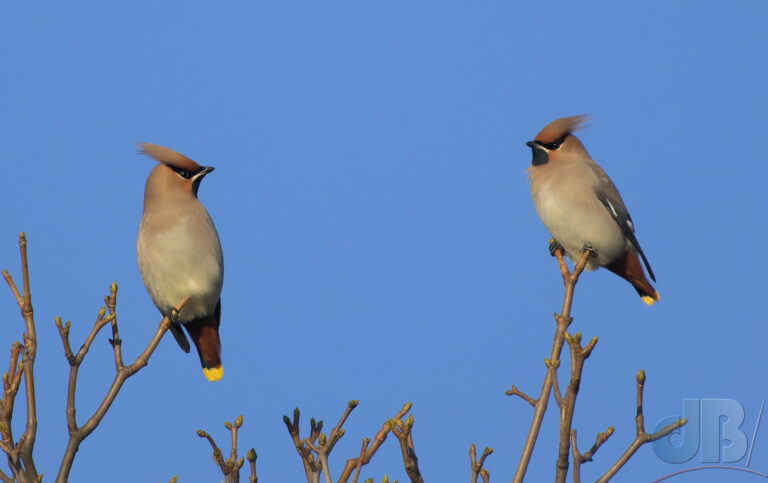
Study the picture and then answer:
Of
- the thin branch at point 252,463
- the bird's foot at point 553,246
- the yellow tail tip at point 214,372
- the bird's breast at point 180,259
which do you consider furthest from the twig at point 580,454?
the yellow tail tip at point 214,372

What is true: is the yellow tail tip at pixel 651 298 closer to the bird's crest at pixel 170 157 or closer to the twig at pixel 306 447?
the bird's crest at pixel 170 157

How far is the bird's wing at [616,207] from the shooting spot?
204 inches

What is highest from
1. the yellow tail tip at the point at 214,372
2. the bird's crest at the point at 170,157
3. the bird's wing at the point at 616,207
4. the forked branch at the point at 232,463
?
the bird's wing at the point at 616,207

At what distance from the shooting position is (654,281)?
5.30m

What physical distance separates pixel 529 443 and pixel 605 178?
10.4 ft

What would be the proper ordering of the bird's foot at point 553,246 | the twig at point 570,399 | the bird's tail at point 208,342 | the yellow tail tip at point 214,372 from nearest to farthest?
the twig at point 570,399, the bird's tail at point 208,342, the yellow tail tip at point 214,372, the bird's foot at point 553,246

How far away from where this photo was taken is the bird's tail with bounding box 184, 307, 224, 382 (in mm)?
4840

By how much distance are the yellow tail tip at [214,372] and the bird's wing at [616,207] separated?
216 cm

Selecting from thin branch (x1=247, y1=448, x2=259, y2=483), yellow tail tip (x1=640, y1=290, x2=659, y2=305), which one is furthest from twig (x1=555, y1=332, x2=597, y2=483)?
yellow tail tip (x1=640, y1=290, x2=659, y2=305)

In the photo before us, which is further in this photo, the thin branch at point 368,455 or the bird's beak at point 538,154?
the bird's beak at point 538,154

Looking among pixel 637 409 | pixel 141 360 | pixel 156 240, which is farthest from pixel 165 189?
pixel 637 409

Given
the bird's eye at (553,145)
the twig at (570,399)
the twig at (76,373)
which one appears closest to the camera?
the twig at (570,399)

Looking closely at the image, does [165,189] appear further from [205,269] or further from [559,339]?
[559,339]

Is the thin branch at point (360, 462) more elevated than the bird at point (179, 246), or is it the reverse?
the bird at point (179, 246)
